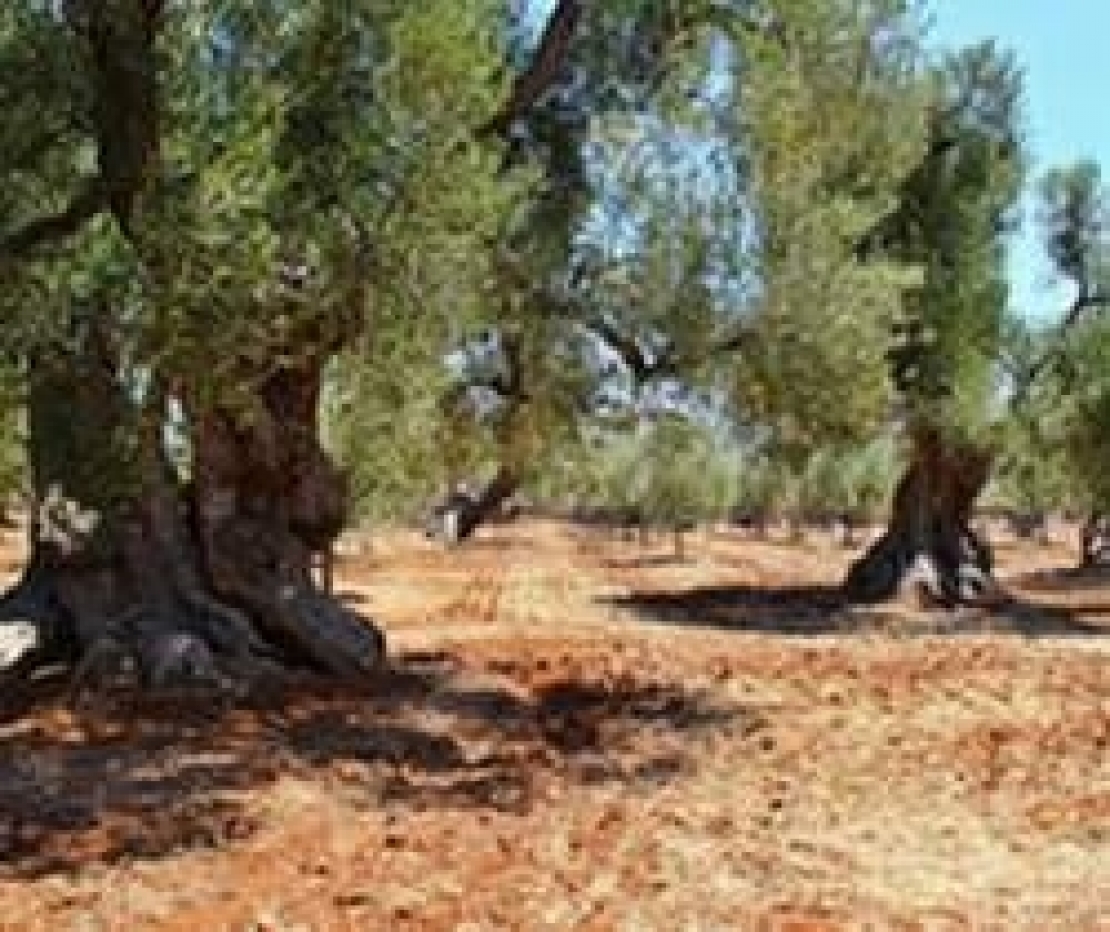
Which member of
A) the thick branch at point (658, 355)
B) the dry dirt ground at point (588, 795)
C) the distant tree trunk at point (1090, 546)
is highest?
the thick branch at point (658, 355)

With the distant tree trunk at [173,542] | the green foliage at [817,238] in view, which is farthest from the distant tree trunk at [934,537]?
the distant tree trunk at [173,542]

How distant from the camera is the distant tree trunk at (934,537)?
32594 millimetres

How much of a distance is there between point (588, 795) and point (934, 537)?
875 inches

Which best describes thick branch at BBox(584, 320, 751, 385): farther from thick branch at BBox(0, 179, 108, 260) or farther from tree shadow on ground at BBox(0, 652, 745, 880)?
thick branch at BBox(0, 179, 108, 260)

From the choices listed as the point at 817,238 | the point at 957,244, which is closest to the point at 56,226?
the point at 817,238

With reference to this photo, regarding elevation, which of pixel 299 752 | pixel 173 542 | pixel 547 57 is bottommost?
pixel 299 752

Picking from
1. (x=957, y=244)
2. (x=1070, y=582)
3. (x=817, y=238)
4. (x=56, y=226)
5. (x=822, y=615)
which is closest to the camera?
(x=56, y=226)

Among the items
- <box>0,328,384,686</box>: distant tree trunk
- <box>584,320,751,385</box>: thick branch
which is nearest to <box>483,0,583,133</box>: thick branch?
<box>0,328,384,686</box>: distant tree trunk

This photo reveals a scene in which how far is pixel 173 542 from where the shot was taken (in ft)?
53.8

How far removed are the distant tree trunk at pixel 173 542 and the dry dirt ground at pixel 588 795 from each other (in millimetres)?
707

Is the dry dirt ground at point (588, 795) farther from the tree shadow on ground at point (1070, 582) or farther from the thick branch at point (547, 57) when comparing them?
the tree shadow on ground at point (1070, 582)

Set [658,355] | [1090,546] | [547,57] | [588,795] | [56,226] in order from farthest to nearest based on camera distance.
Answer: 1. [1090,546]
2. [658,355]
3. [547,57]
4. [56,226]
5. [588,795]

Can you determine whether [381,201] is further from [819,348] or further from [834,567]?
[834,567]

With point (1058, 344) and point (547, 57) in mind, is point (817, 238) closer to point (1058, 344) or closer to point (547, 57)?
point (547, 57)
